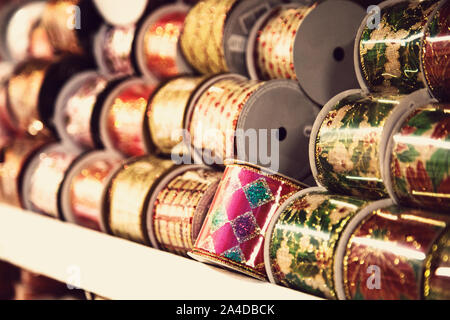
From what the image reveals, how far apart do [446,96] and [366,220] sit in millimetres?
323

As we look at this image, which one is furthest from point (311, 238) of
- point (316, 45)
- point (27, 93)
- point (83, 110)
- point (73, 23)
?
point (27, 93)

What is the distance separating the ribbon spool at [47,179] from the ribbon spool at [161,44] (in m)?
0.50

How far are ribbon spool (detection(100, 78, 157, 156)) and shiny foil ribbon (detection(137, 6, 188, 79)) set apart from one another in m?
0.08

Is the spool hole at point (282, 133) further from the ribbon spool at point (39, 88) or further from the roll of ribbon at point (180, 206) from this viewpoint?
the ribbon spool at point (39, 88)

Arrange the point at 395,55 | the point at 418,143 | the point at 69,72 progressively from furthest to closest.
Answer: the point at 69,72
the point at 395,55
the point at 418,143

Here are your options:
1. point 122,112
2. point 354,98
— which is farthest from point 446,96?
point 122,112

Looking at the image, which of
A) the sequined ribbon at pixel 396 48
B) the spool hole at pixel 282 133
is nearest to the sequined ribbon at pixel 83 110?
the spool hole at pixel 282 133

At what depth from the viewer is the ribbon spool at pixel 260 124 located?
1.80 m

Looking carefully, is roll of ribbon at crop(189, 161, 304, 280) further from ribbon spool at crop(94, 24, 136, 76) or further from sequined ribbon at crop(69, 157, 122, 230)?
ribbon spool at crop(94, 24, 136, 76)

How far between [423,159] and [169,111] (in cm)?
100

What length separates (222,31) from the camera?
198 cm

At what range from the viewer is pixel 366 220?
1393 mm
